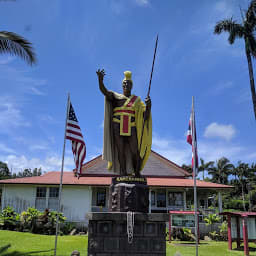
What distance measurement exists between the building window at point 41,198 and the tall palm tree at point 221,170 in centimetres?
4114

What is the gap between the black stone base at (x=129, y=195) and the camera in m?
5.96

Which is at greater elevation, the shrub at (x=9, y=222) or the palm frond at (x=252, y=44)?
the palm frond at (x=252, y=44)

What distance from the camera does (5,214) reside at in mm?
17609

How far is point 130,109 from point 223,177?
53520mm

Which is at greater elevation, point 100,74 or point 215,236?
point 100,74

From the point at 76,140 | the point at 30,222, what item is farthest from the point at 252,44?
the point at 30,222

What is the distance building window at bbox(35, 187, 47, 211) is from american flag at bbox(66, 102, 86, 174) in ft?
42.8

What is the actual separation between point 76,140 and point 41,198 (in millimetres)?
13407

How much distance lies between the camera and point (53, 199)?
2170cm

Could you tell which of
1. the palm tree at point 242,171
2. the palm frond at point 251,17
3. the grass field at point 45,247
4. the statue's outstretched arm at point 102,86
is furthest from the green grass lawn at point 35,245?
the palm tree at point 242,171

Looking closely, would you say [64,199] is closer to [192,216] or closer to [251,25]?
[192,216]

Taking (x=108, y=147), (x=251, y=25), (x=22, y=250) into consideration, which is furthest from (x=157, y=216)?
(x=251, y=25)

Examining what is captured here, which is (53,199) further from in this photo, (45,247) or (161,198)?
(45,247)

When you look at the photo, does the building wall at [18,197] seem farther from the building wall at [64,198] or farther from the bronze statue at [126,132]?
the bronze statue at [126,132]
